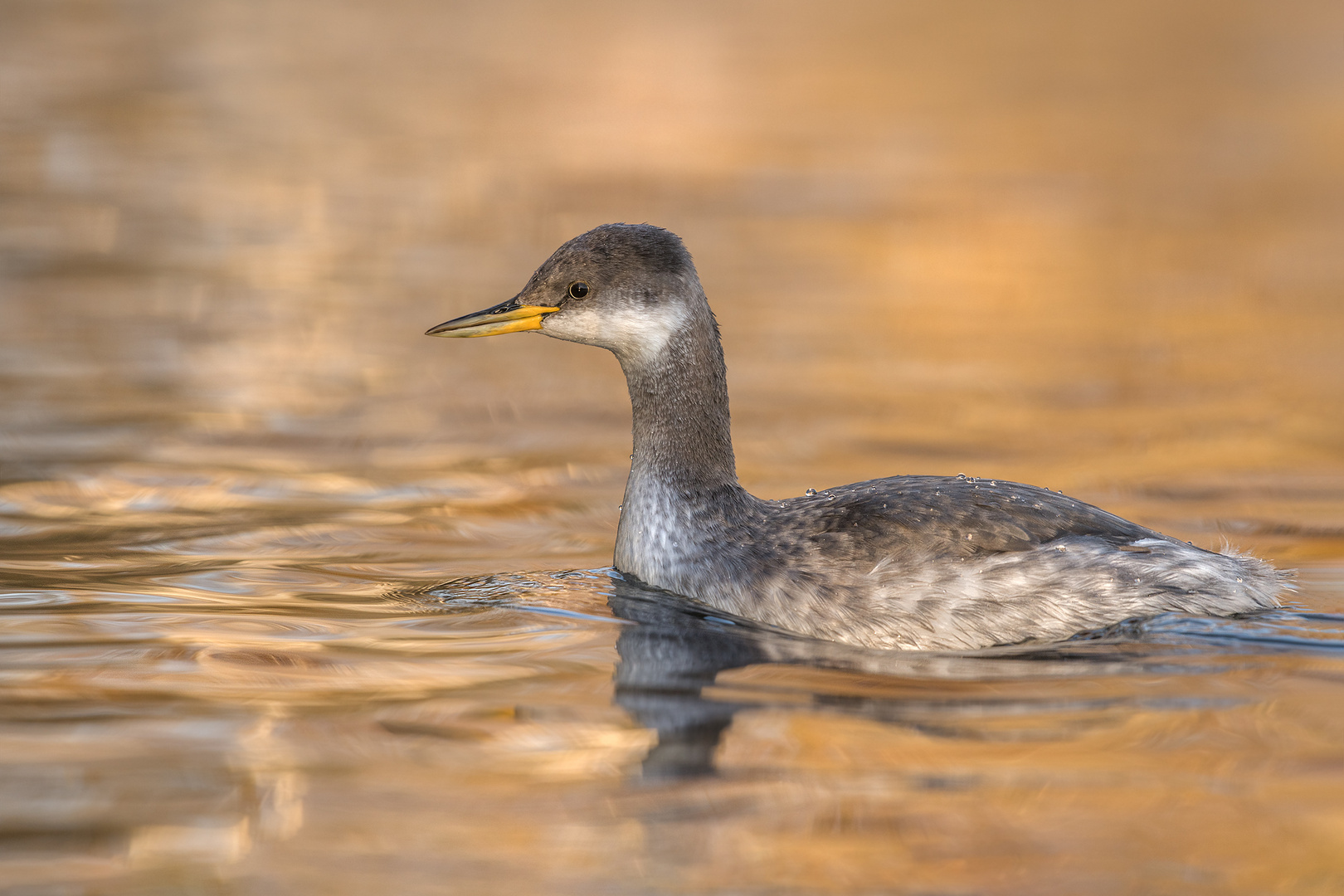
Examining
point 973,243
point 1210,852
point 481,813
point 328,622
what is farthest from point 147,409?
point 973,243

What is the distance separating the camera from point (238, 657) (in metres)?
6.21

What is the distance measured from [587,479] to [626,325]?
7.09 ft

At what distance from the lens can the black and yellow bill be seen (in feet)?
23.9

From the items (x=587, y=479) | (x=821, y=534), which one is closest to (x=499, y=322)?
(x=821, y=534)

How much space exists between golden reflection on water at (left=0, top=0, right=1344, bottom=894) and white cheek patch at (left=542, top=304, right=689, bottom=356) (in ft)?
3.38

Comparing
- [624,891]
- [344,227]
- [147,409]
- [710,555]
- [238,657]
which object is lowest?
[624,891]

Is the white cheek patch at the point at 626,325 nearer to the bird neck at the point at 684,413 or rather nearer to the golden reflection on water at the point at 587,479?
the bird neck at the point at 684,413

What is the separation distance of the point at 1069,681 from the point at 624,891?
7.38 ft

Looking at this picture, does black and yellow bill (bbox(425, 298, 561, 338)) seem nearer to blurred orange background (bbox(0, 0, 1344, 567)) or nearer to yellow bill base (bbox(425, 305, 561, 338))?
yellow bill base (bbox(425, 305, 561, 338))

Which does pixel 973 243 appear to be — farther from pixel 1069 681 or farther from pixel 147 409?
pixel 1069 681

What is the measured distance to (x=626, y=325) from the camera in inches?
286

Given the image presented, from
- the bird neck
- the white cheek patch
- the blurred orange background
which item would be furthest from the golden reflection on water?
the white cheek patch

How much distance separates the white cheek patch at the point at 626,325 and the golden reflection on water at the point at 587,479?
→ 1.03m

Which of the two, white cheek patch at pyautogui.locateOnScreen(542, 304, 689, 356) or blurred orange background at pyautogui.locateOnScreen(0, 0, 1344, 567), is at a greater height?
blurred orange background at pyautogui.locateOnScreen(0, 0, 1344, 567)
